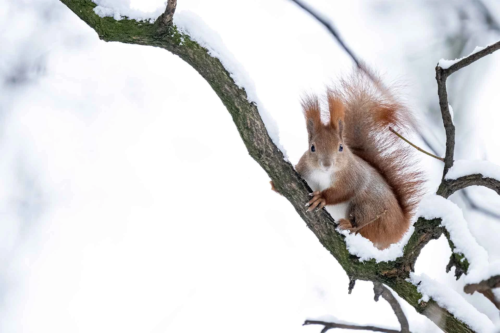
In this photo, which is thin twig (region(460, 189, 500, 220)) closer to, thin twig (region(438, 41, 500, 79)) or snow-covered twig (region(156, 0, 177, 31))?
thin twig (region(438, 41, 500, 79))

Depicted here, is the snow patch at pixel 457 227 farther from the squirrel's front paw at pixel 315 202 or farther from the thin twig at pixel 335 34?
the thin twig at pixel 335 34

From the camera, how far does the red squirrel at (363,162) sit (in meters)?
2.69

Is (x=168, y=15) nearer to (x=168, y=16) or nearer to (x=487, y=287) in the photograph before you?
(x=168, y=16)

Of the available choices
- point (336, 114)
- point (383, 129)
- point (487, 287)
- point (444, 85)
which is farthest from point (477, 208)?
point (487, 287)

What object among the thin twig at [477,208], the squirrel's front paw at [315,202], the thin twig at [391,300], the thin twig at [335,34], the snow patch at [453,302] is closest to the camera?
the snow patch at [453,302]

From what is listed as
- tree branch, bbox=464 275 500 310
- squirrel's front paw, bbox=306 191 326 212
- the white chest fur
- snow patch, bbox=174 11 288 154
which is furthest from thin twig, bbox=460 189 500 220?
tree branch, bbox=464 275 500 310

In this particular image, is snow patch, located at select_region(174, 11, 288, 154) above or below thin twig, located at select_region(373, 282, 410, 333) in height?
above

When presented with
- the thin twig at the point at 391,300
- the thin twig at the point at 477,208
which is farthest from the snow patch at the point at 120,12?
the thin twig at the point at 477,208

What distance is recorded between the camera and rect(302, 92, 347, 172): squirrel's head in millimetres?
2648

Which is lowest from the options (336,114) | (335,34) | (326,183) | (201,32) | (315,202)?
(315,202)

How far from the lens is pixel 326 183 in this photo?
2.68 metres

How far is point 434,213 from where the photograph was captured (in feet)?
5.90

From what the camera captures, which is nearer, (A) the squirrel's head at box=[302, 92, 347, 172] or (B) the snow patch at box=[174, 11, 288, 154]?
(B) the snow patch at box=[174, 11, 288, 154]

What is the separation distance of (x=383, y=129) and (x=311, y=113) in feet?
1.57
